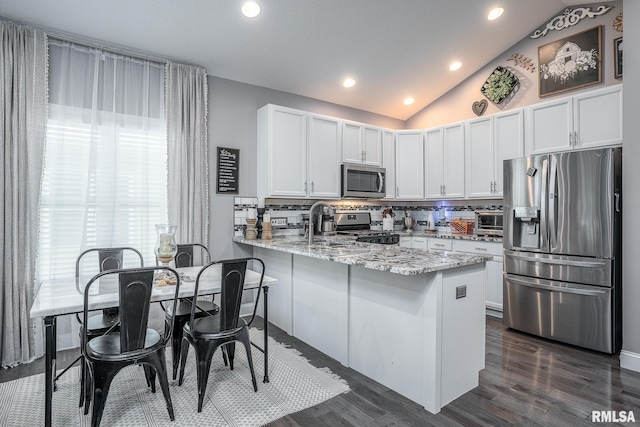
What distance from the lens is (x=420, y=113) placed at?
5.32 m

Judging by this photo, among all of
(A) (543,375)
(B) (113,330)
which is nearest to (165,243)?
(B) (113,330)

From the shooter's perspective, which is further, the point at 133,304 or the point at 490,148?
the point at 490,148

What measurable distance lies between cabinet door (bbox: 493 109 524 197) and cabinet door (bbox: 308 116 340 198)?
73.5 inches

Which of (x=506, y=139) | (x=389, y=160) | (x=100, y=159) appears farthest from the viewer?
(x=389, y=160)

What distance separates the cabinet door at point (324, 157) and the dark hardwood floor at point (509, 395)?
6.26 feet

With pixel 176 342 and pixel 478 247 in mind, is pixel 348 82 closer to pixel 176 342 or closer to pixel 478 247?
pixel 478 247

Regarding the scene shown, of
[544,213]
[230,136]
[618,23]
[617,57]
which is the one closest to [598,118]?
[617,57]

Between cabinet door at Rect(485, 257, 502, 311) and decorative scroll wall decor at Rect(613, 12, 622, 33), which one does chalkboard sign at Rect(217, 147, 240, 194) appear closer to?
cabinet door at Rect(485, 257, 502, 311)

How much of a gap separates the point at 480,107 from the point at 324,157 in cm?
220

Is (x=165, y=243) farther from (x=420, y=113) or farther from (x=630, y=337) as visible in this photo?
(x=420, y=113)

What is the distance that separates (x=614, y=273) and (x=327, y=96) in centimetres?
348

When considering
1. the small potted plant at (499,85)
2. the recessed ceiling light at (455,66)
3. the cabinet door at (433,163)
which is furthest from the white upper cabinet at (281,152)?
the small potted plant at (499,85)

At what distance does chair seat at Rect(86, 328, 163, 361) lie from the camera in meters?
1.77

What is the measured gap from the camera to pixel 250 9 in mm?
2906
